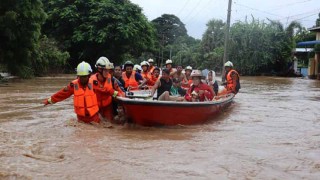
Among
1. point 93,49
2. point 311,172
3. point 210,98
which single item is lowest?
point 311,172

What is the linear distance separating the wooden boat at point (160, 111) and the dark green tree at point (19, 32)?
45.3 ft

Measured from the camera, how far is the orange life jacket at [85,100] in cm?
778

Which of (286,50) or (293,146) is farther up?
(286,50)

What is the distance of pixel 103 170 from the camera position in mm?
5496

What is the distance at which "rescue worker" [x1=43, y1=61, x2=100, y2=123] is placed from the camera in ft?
25.3

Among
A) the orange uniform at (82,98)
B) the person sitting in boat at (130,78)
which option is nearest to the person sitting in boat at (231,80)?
the person sitting in boat at (130,78)

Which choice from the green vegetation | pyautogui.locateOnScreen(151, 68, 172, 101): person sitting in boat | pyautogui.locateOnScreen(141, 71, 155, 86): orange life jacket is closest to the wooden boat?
pyautogui.locateOnScreen(151, 68, 172, 101): person sitting in boat

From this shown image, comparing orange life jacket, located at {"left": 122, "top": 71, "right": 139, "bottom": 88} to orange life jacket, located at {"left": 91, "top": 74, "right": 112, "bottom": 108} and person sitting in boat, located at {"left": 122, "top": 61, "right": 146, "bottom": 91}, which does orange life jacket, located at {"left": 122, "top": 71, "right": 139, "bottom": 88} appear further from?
orange life jacket, located at {"left": 91, "top": 74, "right": 112, "bottom": 108}

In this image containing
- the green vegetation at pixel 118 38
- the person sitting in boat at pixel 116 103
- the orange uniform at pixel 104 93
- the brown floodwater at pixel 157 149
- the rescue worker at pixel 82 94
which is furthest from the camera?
the green vegetation at pixel 118 38

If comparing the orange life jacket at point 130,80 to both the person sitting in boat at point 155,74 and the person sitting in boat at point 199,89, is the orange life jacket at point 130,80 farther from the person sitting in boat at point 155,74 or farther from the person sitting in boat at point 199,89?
the person sitting in boat at point 199,89

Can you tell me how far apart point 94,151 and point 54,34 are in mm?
33222

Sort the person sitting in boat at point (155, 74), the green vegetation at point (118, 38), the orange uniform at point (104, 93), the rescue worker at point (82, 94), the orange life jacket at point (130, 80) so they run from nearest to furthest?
the rescue worker at point (82, 94) → the orange uniform at point (104, 93) → the orange life jacket at point (130, 80) → the person sitting in boat at point (155, 74) → the green vegetation at point (118, 38)

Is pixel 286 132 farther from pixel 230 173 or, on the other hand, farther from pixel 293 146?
pixel 230 173

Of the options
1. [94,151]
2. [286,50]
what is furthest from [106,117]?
[286,50]
